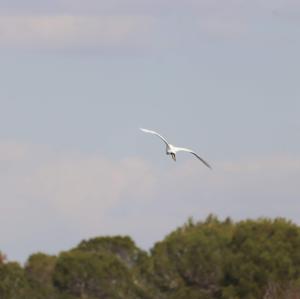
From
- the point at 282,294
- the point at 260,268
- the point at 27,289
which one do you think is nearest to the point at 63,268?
the point at 27,289

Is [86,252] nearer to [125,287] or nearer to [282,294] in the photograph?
[125,287]

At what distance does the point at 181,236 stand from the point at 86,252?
5096 millimetres

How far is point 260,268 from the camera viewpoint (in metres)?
101

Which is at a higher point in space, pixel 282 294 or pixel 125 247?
pixel 125 247

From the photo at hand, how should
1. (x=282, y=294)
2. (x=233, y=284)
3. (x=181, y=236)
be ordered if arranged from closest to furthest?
(x=282, y=294), (x=233, y=284), (x=181, y=236)

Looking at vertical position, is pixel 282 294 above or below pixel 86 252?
below

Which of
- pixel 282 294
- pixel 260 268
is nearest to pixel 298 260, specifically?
pixel 260 268

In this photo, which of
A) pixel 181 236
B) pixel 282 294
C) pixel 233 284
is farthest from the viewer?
pixel 181 236

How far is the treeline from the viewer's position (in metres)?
100

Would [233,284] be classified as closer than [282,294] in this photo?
No

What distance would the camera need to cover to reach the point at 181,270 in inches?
4067

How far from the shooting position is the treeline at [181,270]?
A: 100125mm

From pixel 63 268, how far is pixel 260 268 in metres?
9.92

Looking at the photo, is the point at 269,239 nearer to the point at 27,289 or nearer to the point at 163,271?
the point at 163,271
